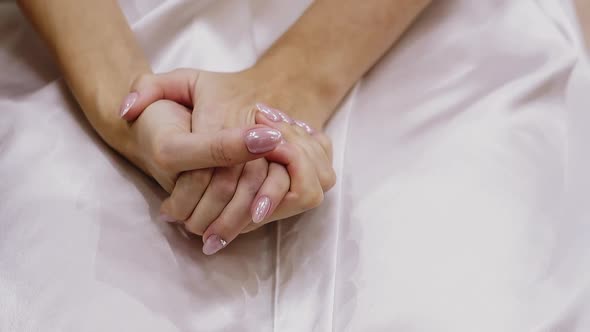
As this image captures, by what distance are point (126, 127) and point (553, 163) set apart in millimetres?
507

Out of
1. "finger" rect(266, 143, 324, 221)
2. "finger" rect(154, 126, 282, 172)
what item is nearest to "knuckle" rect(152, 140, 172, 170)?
"finger" rect(154, 126, 282, 172)

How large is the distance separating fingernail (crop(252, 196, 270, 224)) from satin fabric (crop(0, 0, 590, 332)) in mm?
97

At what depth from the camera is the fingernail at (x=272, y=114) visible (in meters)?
0.69

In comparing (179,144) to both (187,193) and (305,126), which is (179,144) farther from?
(305,126)

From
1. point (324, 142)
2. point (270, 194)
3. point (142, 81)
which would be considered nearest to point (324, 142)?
point (324, 142)

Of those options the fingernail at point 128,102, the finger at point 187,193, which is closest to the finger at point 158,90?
the fingernail at point 128,102

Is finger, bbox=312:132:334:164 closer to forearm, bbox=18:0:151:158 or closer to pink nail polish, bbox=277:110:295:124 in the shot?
pink nail polish, bbox=277:110:295:124

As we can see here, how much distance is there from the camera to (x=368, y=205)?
2.39 ft

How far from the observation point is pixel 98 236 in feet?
2.16

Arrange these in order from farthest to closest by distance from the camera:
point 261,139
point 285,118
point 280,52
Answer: point 280,52 → point 285,118 → point 261,139

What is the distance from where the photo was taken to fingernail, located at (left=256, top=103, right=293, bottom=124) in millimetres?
694

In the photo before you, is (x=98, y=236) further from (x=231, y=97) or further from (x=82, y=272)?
(x=231, y=97)

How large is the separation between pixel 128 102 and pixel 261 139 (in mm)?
194

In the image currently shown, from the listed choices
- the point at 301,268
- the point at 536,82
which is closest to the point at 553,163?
the point at 536,82
